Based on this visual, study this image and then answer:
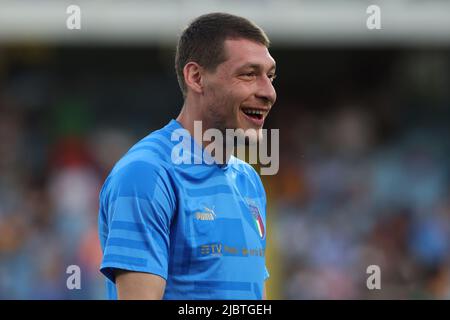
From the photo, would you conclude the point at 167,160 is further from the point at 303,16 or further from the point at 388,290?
the point at 303,16

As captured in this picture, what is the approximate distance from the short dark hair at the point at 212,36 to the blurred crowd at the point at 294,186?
6.26 meters

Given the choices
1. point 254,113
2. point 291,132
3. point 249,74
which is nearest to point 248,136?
point 254,113

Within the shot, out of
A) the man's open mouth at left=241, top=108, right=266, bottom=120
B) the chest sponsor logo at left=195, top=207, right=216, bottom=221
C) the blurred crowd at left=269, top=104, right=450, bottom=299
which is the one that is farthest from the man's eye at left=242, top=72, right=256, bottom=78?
the blurred crowd at left=269, top=104, right=450, bottom=299

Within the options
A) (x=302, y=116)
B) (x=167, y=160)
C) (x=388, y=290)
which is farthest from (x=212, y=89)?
(x=302, y=116)

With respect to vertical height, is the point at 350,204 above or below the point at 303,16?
below

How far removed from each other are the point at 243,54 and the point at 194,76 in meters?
0.23

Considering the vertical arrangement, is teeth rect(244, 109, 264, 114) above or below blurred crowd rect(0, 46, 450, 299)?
below

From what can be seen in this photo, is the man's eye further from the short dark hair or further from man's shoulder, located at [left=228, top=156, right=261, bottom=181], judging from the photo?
man's shoulder, located at [left=228, top=156, right=261, bottom=181]

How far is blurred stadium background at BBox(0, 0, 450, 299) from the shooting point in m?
10.4

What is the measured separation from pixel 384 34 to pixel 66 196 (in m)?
4.65

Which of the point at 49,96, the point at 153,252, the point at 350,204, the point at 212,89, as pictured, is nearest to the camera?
the point at 153,252

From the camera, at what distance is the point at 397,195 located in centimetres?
1140

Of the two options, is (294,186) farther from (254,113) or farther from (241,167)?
(254,113)

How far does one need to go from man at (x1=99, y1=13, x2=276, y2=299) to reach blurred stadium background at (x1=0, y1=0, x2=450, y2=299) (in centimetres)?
620
